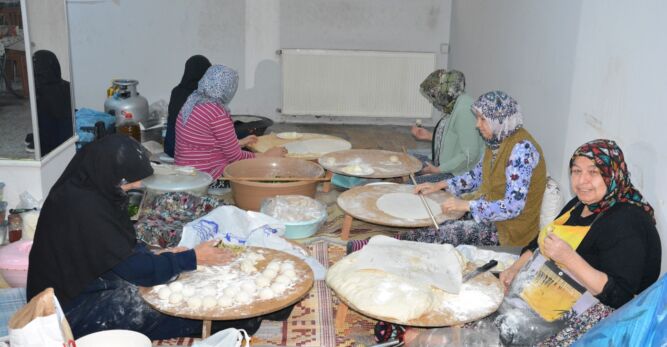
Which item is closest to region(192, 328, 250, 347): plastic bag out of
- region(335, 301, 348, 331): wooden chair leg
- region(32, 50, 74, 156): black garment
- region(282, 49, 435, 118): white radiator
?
region(335, 301, 348, 331): wooden chair leg

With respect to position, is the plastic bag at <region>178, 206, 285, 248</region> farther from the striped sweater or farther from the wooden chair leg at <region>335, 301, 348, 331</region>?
the striped sweater

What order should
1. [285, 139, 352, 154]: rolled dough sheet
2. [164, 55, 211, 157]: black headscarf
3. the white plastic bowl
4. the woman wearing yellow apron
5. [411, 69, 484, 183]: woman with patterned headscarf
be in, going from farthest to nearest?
[164, 55, 211, 157]: black headscarf
[285, 139, 352, 154]: rolled dough sheet
[411, 69, 484, 183]: woman with patterned headscarf
the woman wearing yellow apron
the white plastic bowl

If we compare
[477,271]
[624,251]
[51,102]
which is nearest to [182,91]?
[51,102]

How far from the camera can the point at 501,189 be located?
3.60 m

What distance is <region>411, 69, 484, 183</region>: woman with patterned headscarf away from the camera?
4441mm

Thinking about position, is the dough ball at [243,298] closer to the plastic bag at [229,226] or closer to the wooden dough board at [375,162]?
the plastic bag at [229,226]

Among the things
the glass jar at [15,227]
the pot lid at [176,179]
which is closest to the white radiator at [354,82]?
the pot lid at [176,179]

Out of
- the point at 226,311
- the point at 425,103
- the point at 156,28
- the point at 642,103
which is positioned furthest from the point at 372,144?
the point at 226,311

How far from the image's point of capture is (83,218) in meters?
2.55

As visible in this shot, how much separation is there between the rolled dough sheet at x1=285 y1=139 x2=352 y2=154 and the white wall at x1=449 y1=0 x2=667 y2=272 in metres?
1.44

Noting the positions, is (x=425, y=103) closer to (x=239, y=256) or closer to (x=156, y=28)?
(x=156, y=28)

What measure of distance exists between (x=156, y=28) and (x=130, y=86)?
124 cm

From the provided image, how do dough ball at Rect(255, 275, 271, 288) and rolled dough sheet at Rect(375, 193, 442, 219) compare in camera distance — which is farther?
rolled dough sheet at Rect(375, 193, 442, 219)

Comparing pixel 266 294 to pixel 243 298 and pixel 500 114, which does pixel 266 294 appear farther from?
pixel 500 114
